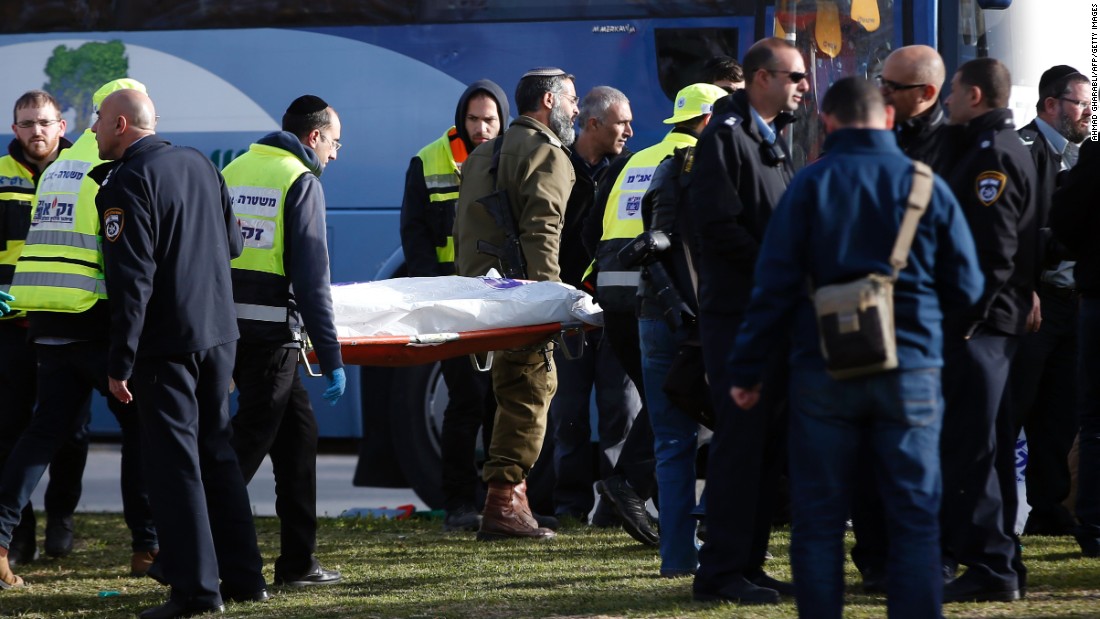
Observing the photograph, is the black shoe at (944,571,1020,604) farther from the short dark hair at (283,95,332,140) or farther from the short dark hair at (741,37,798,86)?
the short dark hair at (283,95,332,140)

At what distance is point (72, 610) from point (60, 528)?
169 cm

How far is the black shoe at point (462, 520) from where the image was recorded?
827cm

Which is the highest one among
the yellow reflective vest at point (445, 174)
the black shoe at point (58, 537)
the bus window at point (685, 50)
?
the bus window at point (685, 50)

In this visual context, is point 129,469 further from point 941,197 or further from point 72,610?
point 941,197

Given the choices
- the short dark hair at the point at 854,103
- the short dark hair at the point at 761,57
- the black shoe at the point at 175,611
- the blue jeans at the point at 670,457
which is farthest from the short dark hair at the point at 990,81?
the black shoe at the point at 175,611

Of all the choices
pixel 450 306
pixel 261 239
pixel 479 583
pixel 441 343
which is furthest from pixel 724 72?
pixel 479 583

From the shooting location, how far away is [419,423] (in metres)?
9.51

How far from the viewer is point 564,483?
8414 mm

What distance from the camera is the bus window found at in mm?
9344

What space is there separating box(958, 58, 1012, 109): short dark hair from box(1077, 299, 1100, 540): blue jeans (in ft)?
4.19

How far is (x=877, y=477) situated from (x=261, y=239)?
288cm

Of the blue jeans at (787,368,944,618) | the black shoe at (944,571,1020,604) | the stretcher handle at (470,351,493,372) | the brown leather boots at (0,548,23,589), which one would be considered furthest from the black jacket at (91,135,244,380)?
the black shoe at (944,571,1020,604)

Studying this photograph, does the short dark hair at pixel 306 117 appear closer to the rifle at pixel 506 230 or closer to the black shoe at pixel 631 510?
the rifle at pixel 506 230

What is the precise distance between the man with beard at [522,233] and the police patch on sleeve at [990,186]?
8.14 ft
